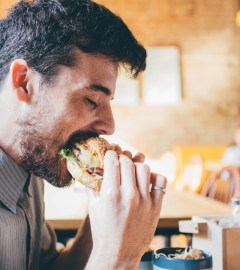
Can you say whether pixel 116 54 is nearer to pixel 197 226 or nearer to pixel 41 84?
pixel 41 84

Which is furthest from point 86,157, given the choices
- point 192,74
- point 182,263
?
point 192,74

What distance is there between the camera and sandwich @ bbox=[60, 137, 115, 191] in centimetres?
121

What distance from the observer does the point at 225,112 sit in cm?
735

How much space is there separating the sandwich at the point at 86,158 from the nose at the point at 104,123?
4 centimetres

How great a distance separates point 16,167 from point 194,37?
6.59 meters

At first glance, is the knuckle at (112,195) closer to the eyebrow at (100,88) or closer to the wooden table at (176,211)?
the eyebrow at (100,88)

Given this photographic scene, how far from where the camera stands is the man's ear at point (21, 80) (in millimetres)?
1190

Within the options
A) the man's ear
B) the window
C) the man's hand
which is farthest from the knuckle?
the window

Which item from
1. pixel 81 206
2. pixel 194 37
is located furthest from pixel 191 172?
pixel 81 206

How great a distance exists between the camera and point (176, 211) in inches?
77.2

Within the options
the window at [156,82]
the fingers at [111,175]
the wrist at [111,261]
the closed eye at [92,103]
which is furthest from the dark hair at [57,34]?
the window at [156,82]

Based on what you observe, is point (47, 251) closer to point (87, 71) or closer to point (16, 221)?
point (16, 221)

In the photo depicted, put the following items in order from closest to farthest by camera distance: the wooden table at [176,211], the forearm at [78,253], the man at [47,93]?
the man at [47,93] → the forearm at [78,253] → the wooden table at [176,211]

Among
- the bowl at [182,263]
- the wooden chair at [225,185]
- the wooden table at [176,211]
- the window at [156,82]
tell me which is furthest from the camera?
the window at [156,82]
